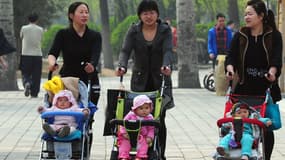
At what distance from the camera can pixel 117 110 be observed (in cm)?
951

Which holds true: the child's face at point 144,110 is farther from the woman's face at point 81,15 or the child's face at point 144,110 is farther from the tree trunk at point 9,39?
the tree trunk at point 9,39

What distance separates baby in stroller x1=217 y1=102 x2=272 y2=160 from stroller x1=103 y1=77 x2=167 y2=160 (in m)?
0.81

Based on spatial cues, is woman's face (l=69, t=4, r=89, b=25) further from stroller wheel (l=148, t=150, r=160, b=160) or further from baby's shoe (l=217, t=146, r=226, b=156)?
baby's shoe (l=217, t=146, r=226, b=156)

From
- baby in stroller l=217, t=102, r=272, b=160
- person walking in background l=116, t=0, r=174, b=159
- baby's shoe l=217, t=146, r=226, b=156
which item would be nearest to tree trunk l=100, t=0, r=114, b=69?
person walking in background l=116, t=0, r=174, b=159

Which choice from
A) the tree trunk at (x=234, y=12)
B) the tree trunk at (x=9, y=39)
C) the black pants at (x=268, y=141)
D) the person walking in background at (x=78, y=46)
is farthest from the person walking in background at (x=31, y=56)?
the tree trunk at (x=234, y=12)

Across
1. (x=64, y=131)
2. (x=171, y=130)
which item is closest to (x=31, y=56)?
(x=171, y=130)

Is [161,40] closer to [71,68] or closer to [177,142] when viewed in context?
[71,68]

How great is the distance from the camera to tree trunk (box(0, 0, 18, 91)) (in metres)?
22.3

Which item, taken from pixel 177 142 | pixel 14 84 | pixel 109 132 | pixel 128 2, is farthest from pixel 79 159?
pixel 128 2

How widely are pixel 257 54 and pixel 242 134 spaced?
0.98 meters

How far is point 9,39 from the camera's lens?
877 inches

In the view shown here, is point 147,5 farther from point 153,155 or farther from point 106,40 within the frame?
point 106,40

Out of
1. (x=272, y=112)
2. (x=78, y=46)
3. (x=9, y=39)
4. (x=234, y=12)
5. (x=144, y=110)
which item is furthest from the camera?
(x=234, y=12)

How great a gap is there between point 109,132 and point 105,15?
31977mm
